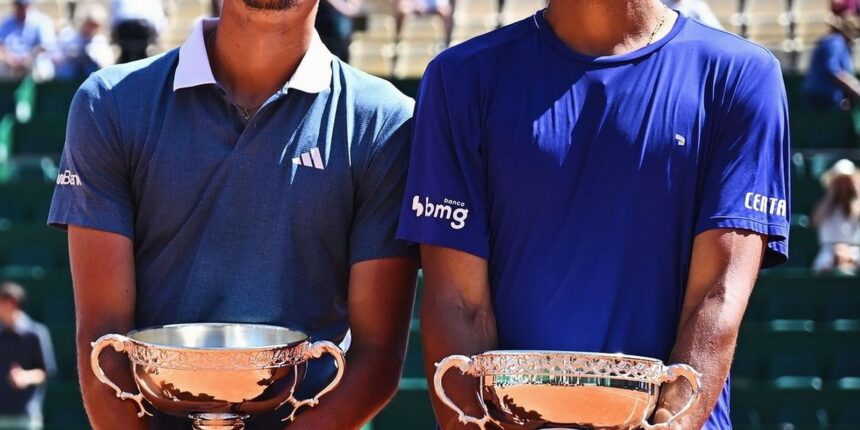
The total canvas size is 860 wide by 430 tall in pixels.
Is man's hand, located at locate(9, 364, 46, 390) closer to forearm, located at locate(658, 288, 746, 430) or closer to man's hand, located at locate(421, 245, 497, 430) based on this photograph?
man's hand, located at locate(421, 245, 497, 430)

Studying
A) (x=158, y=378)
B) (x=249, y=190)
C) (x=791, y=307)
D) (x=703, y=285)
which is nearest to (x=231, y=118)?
(x=249, y=190)

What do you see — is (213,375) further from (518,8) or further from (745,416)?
(518,8)

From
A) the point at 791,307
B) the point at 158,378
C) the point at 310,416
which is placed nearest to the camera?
the point at 158,378

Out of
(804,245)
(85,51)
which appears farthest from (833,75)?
(85,51)

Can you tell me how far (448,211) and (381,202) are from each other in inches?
10.3

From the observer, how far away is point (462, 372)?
8.57 ft

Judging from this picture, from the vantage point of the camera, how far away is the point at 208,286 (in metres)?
2.95

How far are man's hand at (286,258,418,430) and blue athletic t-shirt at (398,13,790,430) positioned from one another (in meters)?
0.21

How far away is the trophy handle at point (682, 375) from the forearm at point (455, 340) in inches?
12.9

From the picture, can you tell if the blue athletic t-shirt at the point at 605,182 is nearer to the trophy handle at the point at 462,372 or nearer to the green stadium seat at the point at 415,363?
the trophy handle at the point at 462,372

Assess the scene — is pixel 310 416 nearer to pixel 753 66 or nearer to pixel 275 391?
pixel 275 391

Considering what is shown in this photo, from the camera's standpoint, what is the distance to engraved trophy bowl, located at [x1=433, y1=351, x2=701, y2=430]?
2.46 meters

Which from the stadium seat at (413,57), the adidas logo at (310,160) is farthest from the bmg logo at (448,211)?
the stadium seat at (413,57)

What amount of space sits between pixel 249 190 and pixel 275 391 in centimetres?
41
